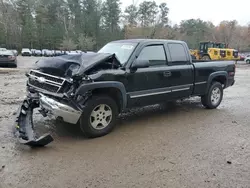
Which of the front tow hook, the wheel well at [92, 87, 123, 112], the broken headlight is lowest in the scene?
the front tow hook

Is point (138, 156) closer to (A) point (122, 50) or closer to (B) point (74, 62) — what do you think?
(B) point (74, 62)

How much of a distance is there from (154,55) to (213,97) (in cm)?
269

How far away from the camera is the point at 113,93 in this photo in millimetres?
4863

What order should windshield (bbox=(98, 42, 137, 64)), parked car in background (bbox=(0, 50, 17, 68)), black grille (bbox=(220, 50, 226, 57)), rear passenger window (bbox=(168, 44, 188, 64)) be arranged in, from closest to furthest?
windshield (bbox=(98, 42, 137, 64)) < rear passenger window (bbox=(168, 44, 188, 64)) < parked car in background (bbox=(0, 50, 17, 68)) < black grille (bbox=(220, 50, 226, 57))

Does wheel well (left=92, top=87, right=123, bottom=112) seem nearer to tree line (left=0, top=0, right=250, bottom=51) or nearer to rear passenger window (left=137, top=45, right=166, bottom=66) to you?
rear passenger window (left=137, top=45, right=166, bottom=66)

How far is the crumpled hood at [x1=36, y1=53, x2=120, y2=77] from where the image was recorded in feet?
14.6

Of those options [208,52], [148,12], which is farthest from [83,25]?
[208,52]

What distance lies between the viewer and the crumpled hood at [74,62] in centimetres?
446

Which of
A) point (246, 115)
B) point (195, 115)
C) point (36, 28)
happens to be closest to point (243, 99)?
point (246, 115)

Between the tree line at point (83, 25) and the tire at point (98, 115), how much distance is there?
5314cm

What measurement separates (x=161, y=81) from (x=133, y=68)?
878 mm

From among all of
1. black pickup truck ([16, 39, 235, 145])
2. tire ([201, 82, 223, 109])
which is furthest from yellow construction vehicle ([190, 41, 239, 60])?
black pickup truck ([16, 39, 235, 145])

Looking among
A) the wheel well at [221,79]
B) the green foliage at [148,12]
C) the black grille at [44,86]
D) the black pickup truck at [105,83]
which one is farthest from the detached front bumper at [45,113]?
the green foliage at [148,12]

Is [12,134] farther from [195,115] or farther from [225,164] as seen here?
[195,115]
